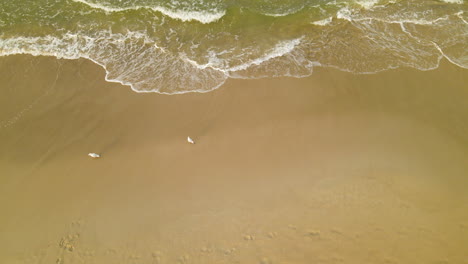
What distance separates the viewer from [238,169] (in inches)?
261

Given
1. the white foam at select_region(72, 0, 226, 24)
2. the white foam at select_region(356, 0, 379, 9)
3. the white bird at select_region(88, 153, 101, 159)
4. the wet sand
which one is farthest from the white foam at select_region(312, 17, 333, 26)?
the white bird at select_region(88, 153, 101, 159)

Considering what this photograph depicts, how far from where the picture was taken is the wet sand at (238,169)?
561 cm

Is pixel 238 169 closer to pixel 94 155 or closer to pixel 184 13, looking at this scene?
pixel 94 155

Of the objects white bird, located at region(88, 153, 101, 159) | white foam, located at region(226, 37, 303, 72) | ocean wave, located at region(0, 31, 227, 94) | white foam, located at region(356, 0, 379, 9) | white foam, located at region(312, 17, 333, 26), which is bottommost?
white bird, located at region(88, 153, 101, 159)

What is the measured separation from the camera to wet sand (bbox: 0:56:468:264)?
5609 millimetres

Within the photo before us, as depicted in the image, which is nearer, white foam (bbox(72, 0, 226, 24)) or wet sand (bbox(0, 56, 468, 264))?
wet sand (bbox(0, 56, 468, 264))

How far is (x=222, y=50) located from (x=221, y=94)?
215 cm

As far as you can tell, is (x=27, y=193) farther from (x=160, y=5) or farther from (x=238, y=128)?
(x=160, y=5)

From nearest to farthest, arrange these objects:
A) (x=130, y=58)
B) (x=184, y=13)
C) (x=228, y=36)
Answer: (x=130, y=58) < (x=228, y=36) < (x=184, y=13)

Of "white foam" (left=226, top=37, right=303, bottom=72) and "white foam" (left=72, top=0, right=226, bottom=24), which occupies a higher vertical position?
"white foam" (left=72, top=0, right=226, bottom=24)

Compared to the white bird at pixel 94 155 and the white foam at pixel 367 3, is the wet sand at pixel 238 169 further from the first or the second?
the white foam at pixel 367 3

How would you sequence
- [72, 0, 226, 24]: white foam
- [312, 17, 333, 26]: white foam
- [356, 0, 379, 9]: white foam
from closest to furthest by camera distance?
[312, 17, 333, 26]: white foam < [72, 0, 226, 24]: white foam < [356, 0, 379, 9]: white foam

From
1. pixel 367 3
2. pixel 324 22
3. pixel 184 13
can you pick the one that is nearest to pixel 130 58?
pixel 184 13

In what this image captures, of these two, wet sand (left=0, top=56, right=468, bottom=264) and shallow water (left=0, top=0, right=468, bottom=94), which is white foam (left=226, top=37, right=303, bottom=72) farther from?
wet sand (left=0, top=56, right=468, bottom=264)
